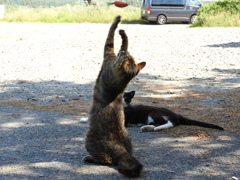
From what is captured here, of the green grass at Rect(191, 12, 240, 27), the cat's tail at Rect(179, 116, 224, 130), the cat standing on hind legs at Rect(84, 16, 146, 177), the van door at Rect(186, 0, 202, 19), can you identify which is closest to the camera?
the cat standing on hind legs at Rect(84, 16, 146, 177)

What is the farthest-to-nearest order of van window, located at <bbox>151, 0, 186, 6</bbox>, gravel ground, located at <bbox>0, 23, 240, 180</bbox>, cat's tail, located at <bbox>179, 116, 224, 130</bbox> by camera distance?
1. van window, located at <bbox>151, 0, 186, 6</bbox>
2. cat's tail, located at <bbox>179, 116, 224, 130</bbox>
3. gravel ground, located at <bbox>0, 23, 240, 180</bbox>

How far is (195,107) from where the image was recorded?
8.16 m

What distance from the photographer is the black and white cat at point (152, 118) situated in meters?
6.63

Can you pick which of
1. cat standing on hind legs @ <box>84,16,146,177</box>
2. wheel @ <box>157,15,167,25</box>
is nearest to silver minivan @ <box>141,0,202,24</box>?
wheel @ <box>157,15,167,25</box>

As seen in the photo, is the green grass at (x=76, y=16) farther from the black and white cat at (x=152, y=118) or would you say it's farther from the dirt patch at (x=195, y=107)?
the black and white cat at (x=152, y=118)

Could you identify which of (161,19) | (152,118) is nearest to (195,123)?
(152,118)

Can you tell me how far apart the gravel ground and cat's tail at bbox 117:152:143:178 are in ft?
0.32

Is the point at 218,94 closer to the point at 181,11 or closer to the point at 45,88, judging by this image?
the point at 45,88

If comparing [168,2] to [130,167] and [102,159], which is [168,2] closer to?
[102,159]

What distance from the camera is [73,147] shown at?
224 inches

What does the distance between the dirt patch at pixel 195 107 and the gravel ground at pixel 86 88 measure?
0.71ft

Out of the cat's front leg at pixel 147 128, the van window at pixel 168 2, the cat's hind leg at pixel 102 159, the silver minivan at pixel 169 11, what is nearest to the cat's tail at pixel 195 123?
the cat's front leg at pixel 147 128

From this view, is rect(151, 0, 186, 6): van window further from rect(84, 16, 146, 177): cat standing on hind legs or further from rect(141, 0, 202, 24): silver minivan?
rect(84, 16, 146, 177): cat standing on hind legs

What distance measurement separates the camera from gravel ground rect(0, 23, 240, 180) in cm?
486
